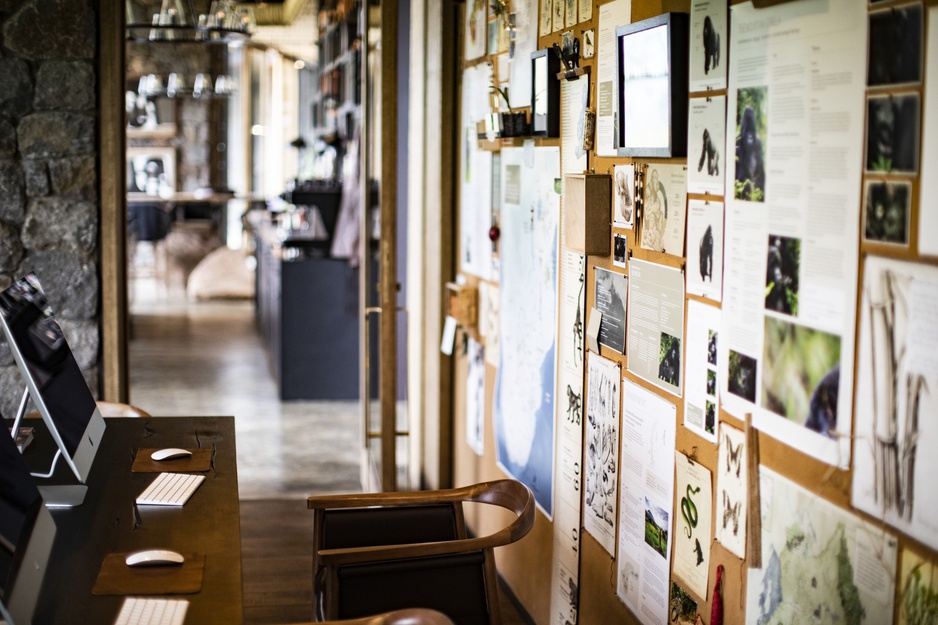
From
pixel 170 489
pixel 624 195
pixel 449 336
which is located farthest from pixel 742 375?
pixel 449 336

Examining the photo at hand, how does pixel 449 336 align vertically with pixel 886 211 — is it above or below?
below

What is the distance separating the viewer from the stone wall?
14.1ft

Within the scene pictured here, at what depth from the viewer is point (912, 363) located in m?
1.65

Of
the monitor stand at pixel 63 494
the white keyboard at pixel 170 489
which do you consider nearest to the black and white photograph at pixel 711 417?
the white keyboard at pixel 170 489

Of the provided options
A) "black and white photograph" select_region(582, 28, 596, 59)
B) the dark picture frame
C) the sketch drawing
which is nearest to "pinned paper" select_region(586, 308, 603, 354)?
the sketch drawing

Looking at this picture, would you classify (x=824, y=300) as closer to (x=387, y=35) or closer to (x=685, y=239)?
(x=685, y=239)

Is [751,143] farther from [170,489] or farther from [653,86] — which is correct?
[170,489]

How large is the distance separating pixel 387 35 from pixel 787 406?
2.90 meters

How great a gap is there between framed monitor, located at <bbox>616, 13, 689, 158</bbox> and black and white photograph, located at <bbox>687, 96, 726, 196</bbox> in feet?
0.14

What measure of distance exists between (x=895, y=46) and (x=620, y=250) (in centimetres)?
122

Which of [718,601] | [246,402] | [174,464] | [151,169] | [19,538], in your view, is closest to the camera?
[19,538]

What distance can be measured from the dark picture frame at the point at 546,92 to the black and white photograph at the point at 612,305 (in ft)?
1.73

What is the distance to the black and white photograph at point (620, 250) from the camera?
9.20 feet

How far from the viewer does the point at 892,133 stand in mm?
1681
